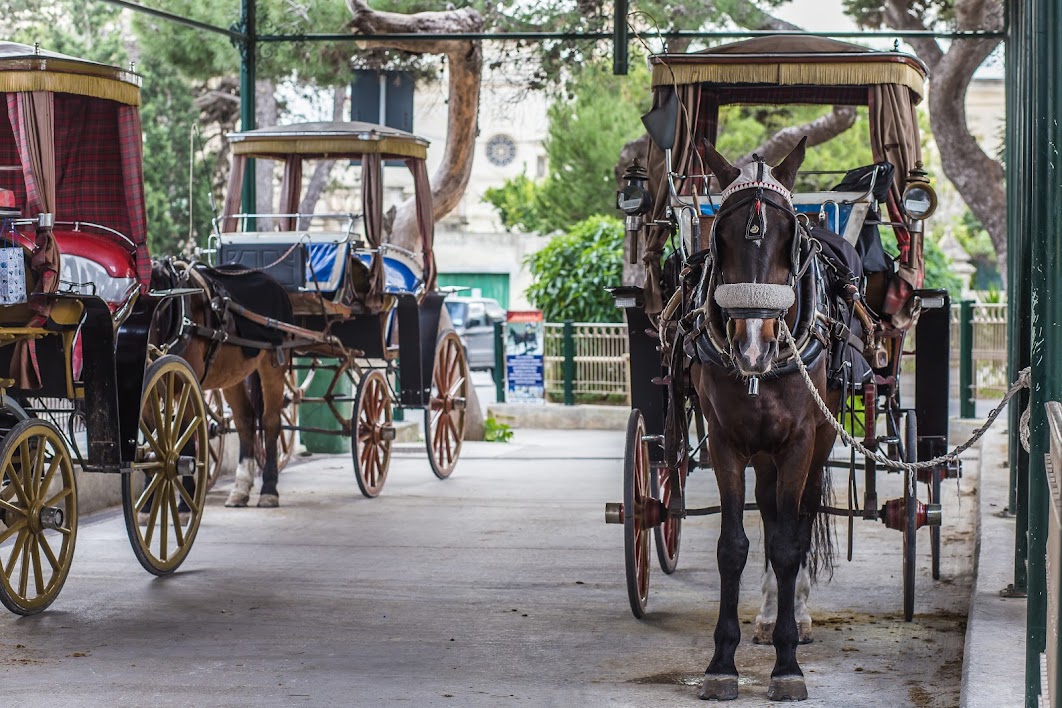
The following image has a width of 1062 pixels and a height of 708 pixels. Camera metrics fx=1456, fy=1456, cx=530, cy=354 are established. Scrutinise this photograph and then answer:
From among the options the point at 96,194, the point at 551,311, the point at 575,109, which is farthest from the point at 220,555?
the point at 575,109

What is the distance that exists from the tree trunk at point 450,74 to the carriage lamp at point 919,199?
752 centimetres

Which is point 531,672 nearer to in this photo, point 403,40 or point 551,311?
point 403,40

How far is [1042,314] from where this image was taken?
5219 mm

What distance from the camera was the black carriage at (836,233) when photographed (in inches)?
266

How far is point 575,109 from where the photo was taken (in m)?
37.8

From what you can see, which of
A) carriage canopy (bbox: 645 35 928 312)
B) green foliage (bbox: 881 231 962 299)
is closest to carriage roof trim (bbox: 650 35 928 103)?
carriage canopy (bbox: 645 35 928 312)

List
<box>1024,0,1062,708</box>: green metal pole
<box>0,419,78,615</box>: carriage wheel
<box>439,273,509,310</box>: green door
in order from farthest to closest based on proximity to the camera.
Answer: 1. <box>439,273,509,310</box>: green door
2. <box>0,419,78,615</box>: carriage wheel
3. <box>1024,0,1062,708</box>: green metal pole

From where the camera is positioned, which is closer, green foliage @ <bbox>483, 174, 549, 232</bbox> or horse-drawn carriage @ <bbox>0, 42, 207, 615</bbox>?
horse-drawn carriage @ <bbox>0, 42, 207, 615</bbox>

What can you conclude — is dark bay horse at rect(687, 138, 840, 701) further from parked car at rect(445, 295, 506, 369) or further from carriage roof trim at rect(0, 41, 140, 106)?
parked car at rect(445, 295, 506, 369)

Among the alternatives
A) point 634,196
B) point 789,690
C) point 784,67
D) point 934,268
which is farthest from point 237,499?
point 934,268

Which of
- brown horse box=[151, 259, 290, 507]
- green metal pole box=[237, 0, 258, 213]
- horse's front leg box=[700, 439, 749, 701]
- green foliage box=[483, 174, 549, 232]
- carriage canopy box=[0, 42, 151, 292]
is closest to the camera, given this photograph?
horse's front leg box=[700, 439, 749, 701]

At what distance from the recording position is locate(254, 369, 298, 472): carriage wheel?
11609 mm

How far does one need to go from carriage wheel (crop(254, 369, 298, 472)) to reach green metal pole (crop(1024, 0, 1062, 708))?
7.16m

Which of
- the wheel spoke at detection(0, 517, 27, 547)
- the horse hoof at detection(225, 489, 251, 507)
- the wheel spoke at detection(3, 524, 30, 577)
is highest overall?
the wheel spoke at detection(0, 517, 27, 547)
